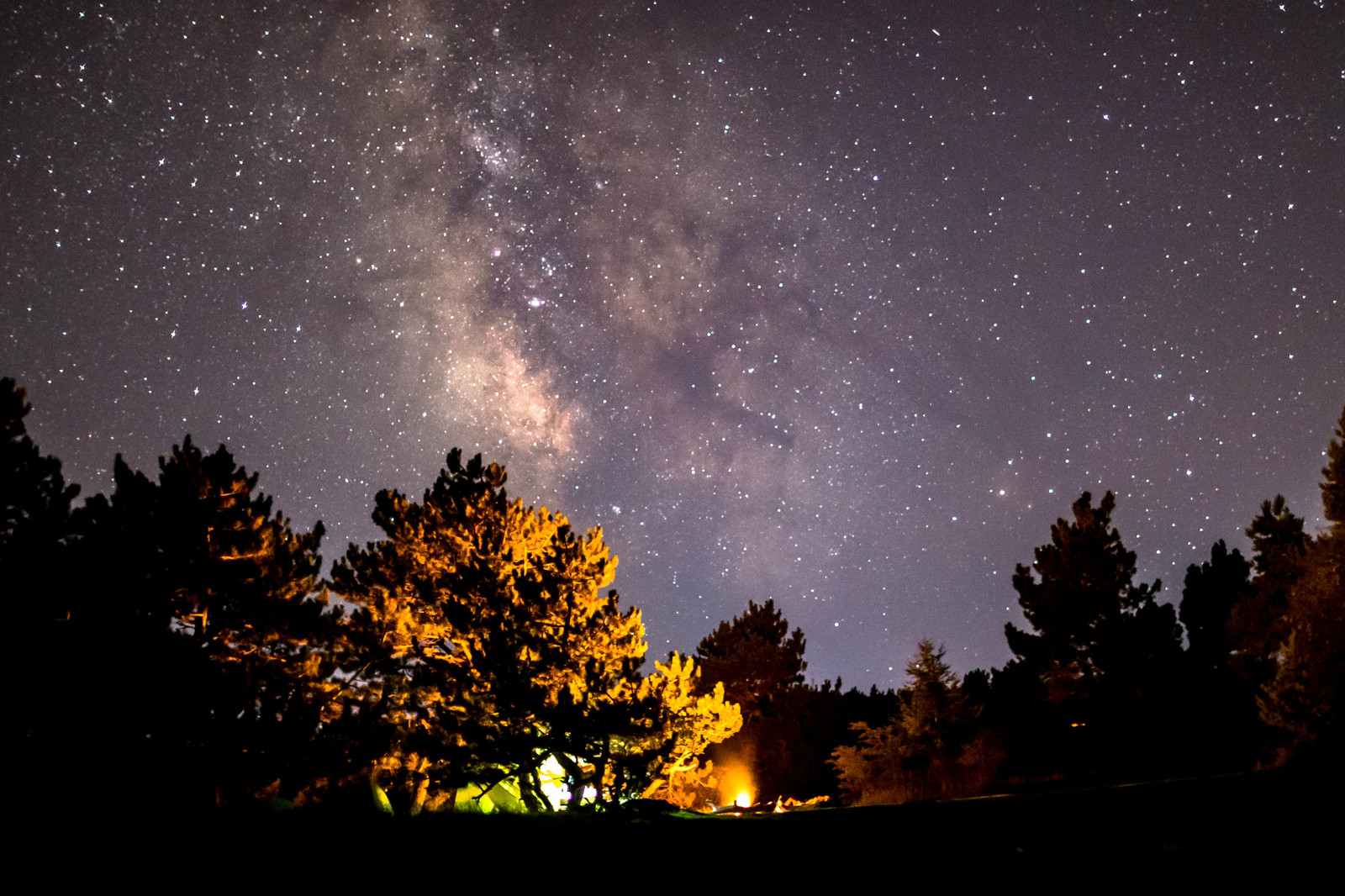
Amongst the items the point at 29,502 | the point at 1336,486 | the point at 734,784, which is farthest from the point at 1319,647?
the point at 29,502

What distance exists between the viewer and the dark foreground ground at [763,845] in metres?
6.14

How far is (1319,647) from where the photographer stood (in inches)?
837

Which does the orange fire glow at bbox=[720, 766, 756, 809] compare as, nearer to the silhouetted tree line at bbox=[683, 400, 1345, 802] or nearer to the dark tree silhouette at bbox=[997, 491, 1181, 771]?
the silhouetted tree line at bbox=[683, 400, 1345, 802]

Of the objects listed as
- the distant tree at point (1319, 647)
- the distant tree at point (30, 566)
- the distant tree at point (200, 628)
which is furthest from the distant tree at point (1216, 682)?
the distant tree at point (30, 566)

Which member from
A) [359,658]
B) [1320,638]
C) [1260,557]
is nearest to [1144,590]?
[1260,557]

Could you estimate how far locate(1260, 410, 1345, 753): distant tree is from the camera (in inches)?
812

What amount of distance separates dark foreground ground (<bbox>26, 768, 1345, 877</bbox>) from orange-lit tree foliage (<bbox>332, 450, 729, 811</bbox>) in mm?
9029

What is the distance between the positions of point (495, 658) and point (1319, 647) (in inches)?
944

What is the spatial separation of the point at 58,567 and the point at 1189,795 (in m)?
20.2

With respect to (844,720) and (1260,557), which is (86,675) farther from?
(1260,557)

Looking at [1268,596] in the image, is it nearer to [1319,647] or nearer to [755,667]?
[1319,647]

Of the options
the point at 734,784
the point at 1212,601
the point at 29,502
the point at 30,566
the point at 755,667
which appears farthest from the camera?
the point at 755,667

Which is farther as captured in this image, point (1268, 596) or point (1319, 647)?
point (1268, 596)

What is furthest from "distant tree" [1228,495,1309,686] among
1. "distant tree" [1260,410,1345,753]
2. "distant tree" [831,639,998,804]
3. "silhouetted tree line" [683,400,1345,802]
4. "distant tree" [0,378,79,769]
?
"distant tree" [0,378,79,769]
